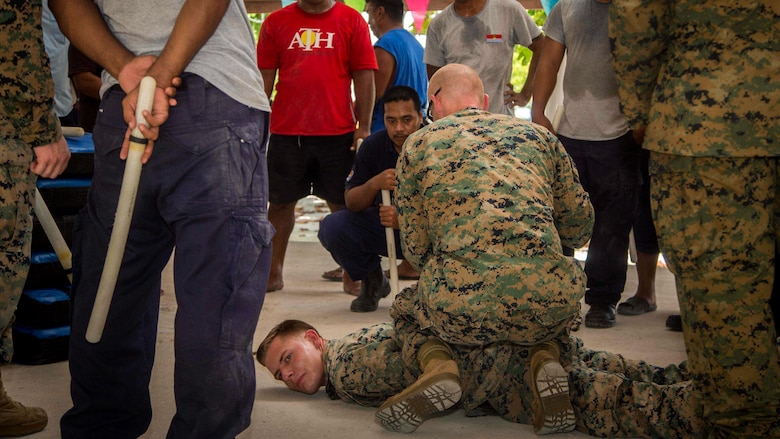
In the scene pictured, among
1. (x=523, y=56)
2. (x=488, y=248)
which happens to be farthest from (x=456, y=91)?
(x=523, y=56)

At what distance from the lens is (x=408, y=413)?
2.69 m

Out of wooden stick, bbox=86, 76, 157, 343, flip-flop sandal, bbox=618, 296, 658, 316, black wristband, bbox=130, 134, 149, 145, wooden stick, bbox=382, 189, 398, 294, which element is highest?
black wristband, bbox=130, 134, 149, 145

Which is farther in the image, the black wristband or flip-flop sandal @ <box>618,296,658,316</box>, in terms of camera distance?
flip-flop sandal @ <box>618,296,658,316</box>

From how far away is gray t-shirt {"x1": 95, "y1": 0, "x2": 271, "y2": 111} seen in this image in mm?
2088

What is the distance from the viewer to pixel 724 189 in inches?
91.5

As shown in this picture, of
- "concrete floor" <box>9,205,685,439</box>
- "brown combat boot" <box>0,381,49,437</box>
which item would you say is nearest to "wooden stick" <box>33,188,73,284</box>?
"concrete floor" <box>9,205,685,439</box>

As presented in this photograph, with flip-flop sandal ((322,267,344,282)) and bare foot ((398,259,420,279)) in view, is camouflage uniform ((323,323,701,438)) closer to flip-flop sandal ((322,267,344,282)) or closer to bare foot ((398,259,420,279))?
bare foot ((398,259,420,279))

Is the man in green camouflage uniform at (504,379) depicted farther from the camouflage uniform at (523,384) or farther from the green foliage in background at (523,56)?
the green foliage in background at (523,56)

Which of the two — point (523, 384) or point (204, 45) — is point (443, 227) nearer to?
point (523, 384)

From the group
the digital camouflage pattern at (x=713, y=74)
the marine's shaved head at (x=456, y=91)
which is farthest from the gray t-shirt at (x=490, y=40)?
the digital camouflage pattern at (x=713, y=74)

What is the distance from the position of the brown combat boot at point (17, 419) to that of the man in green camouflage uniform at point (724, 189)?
81.3 inches

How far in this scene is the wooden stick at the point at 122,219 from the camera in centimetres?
199

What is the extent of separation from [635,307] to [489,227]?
2.21 meters

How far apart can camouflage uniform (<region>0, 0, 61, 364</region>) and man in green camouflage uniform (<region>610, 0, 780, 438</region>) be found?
1.64 meters
